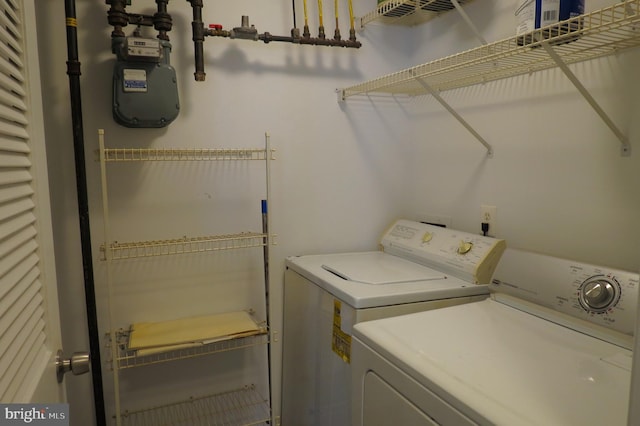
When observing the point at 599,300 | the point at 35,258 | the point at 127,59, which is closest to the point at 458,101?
the point at 599,300

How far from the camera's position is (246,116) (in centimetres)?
197

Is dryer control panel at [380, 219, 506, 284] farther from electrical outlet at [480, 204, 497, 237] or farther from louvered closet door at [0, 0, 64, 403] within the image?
louvered closet door at [0, 0, 64, 403]

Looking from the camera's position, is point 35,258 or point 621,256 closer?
point 35,258

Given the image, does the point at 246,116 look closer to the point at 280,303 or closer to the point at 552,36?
the point at 280,303

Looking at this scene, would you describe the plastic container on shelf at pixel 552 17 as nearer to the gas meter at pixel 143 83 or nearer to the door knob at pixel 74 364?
the gas meter at pixel 143 83

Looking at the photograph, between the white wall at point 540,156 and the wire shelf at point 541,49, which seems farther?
the white wall at point 540,156

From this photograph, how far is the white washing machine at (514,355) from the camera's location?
0.87 m

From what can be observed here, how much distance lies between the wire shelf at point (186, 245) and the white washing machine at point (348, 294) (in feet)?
0.83

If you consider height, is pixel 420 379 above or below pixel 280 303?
above

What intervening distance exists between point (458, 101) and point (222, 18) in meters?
1.14

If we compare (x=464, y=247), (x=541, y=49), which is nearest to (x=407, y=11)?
(x=541, y=49)

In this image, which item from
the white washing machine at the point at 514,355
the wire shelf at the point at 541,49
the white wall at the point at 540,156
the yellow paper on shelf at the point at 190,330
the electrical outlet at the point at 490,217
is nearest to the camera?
the white washing machine at the point at 514,355

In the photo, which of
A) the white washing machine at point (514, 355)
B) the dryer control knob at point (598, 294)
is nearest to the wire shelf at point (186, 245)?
the white washing machine at point (514, 355)

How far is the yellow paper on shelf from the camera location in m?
1.65
